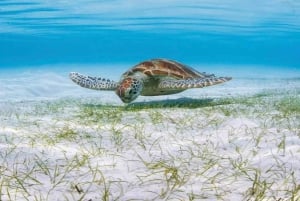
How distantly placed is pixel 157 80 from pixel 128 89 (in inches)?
51.2

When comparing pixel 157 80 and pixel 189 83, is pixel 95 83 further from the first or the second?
pixel 189 83

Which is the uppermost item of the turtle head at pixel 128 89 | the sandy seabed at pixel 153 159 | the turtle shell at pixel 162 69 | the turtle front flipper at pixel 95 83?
the turtle shell at pixel 162 69

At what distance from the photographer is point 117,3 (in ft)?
123

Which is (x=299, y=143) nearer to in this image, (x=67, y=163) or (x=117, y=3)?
(x=67, y=163)

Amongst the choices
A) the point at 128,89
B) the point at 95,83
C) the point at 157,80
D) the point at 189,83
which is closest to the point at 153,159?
the point at 128,89

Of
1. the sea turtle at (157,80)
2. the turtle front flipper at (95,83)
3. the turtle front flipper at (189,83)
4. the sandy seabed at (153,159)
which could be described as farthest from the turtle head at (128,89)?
the sandy seabed at (153,159)

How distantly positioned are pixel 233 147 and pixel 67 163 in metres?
1.48

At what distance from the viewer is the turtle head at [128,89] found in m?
7.98

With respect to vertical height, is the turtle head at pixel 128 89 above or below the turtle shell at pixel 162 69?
below

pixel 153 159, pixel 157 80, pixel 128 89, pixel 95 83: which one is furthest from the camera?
pixel 95 83

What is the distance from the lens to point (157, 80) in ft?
30.0

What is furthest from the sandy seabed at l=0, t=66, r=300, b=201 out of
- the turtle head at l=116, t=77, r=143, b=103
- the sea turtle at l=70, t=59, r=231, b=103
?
the sea turtle at l=70, t=59, r=231, b=103

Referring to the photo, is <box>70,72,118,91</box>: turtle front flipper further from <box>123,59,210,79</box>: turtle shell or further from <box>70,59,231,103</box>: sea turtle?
<box>123,59,210,79</box>: turtle shell

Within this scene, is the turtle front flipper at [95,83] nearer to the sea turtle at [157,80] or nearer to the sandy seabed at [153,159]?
the sea turtle at [157,80]
